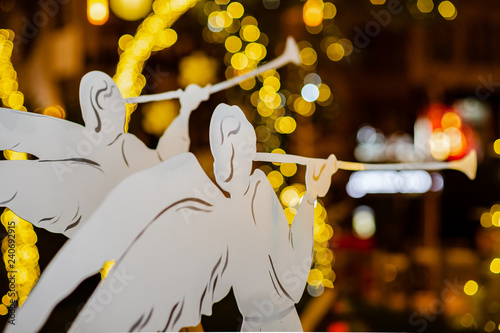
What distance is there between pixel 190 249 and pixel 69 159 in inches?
14.0

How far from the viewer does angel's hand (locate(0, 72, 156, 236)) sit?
107cm

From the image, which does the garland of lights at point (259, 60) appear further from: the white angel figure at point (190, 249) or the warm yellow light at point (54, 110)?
the white angel figure at point (190, 249)

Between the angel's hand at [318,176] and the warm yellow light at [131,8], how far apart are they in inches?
77.6

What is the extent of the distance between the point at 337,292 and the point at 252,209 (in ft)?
7.72

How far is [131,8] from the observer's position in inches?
113

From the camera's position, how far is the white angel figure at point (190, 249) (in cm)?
90

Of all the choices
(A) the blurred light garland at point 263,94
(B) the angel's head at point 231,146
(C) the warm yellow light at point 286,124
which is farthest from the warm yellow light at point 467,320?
(B) the angel's head at point 231,146

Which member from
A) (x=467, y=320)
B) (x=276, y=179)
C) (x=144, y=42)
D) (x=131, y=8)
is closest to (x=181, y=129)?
(x=144, y=42)

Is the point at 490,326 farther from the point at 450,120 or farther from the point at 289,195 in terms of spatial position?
the point at 450,120

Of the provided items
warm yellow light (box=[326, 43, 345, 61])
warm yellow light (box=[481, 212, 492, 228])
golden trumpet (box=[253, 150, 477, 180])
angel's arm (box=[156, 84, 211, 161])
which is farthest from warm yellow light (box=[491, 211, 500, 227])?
angel's arm (box=[156, 84, 211, 161])

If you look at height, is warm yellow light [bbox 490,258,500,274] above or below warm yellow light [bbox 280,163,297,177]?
below

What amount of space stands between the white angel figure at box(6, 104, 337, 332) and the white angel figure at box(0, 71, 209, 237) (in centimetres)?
21

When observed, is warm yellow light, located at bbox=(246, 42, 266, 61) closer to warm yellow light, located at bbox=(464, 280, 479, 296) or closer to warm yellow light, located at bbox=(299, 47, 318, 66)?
warm yellow light, located at bbox=(299, 47, 318, 66)

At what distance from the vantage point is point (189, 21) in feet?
11.3
